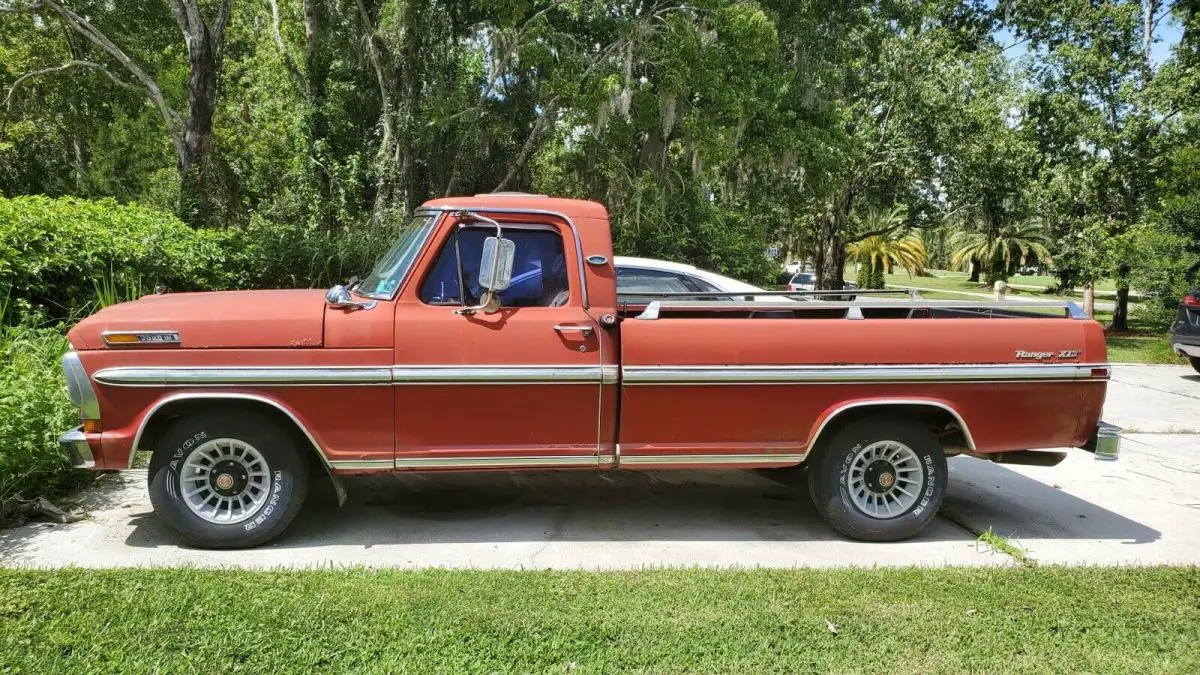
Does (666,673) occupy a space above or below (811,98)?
below

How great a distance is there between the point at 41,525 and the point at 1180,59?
20514 millimetres

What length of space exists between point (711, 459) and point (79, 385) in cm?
367

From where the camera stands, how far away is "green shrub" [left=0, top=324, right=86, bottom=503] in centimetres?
520

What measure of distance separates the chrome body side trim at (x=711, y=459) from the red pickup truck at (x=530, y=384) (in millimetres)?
14

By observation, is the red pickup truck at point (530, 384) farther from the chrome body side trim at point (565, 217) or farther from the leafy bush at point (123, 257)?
the leafy bush at point (123, 257)

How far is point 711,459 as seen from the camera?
520 centimetres

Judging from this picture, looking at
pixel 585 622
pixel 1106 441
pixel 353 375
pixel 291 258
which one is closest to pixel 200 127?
pixel 291 258

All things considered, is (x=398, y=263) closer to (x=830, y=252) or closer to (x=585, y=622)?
(x=585, y=622)

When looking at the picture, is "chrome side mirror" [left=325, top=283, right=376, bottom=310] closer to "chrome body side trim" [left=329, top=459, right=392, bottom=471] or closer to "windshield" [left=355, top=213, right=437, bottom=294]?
"windshield" [left=355, top=213, right=437, bottom=294]

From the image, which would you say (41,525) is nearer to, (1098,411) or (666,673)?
(666,673)

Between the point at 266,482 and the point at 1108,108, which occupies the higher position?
the point at 1108,108

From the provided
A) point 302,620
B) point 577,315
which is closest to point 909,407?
point 577,315

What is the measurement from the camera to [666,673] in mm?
3613

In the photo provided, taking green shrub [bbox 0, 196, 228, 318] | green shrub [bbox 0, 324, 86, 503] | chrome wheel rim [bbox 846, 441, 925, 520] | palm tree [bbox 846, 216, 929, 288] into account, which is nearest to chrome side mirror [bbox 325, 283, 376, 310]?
green shrub [bbox 0, 324, 86, 503]
